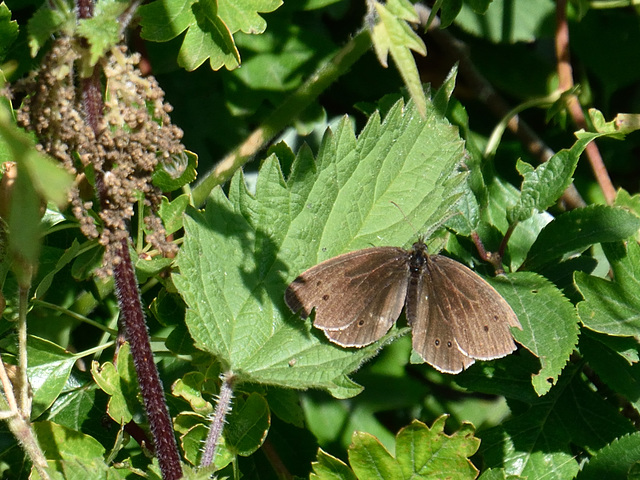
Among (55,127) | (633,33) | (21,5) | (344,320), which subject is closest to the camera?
(55,127)

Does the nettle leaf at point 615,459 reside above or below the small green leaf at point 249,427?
below

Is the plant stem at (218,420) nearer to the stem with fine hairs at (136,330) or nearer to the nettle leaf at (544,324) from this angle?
the stem with fine hairs at (136,330)

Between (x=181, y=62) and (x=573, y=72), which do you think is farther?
(x=573, y=72)

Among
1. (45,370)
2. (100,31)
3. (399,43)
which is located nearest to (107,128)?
(100,31)

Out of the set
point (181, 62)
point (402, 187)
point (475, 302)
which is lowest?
point (475, 302)

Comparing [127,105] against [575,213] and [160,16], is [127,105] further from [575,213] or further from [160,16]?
[575,213]

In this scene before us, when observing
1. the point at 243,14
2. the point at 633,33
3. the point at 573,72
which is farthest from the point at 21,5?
the point at 633,33

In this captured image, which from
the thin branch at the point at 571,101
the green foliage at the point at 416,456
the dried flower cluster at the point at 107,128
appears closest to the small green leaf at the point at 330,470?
the green foliage at the point at 416,456

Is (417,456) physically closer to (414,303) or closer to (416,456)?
(416,456)
